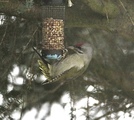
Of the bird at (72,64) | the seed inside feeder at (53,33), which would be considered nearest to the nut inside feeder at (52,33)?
the seed inside feeder at (53,33)

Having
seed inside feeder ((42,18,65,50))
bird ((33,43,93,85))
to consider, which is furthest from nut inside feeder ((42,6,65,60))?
bird ((33,43,93,85))

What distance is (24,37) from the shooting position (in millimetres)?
3066

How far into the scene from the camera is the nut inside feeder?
266 centimetres

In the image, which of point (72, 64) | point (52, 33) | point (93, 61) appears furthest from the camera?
point (93, 61)

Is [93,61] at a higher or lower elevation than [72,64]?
lower

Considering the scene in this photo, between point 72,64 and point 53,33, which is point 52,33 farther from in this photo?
point 72,64

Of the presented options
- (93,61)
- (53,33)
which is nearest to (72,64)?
(53,33)

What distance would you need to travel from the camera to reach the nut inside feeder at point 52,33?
8.71 ft

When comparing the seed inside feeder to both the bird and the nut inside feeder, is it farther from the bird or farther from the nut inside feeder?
the bird

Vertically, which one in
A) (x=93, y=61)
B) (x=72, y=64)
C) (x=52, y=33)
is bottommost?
(x=93, y=61)

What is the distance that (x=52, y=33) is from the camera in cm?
276

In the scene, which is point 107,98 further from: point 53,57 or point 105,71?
point 53,57

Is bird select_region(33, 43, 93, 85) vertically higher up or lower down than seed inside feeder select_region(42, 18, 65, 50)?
lower down

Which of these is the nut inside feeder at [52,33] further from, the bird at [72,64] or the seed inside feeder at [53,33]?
the bird at [72,64]
